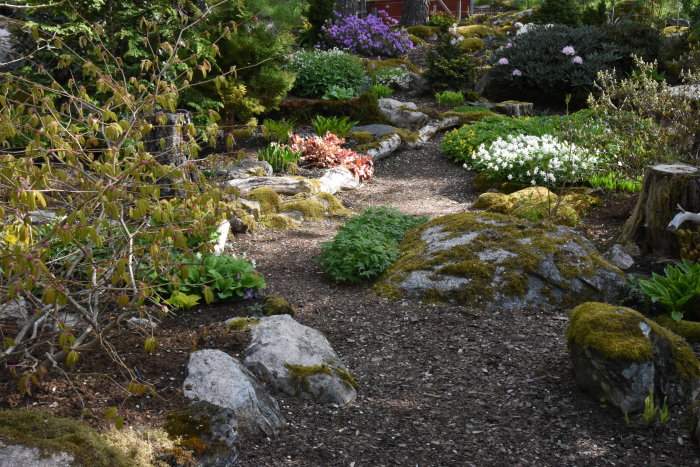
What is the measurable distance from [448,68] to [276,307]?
477 inches

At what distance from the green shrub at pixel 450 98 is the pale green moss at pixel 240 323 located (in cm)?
1128

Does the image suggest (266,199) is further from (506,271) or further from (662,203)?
(662,203)

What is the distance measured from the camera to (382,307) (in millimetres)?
4965

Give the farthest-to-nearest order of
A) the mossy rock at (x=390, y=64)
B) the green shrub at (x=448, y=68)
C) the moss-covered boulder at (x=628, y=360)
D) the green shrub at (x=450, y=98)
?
the mossy rock at (x=390, y=64)
the green shrub at (x=448, y=68)
the green shrub at (x=450, y=98)
the moss-covered boulder at (x=628, y=360)

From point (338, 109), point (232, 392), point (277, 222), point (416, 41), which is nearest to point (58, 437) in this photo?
point (232, 392)

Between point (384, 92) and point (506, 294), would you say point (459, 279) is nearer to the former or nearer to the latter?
point (506, 294)

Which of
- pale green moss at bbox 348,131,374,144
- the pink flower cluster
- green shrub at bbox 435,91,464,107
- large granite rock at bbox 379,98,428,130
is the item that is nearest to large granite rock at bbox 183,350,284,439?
the pink flower cluster

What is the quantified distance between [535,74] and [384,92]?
354 centimetres

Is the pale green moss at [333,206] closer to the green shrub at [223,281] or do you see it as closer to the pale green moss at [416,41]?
the green shrub at [223,281]

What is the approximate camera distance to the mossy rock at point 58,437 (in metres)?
2.45

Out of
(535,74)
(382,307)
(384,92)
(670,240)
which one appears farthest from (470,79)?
(382,307)

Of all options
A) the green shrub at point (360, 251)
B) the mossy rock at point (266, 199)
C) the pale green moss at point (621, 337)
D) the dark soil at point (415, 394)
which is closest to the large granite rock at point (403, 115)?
the mossy rock at point (266, 199)

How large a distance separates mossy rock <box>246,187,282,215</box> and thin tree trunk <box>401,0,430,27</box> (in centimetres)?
1674

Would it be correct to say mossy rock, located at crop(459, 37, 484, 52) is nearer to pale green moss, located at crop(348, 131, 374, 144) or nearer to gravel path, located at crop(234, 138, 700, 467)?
pale green moss, located at crop(348, 131, 374, 144)
